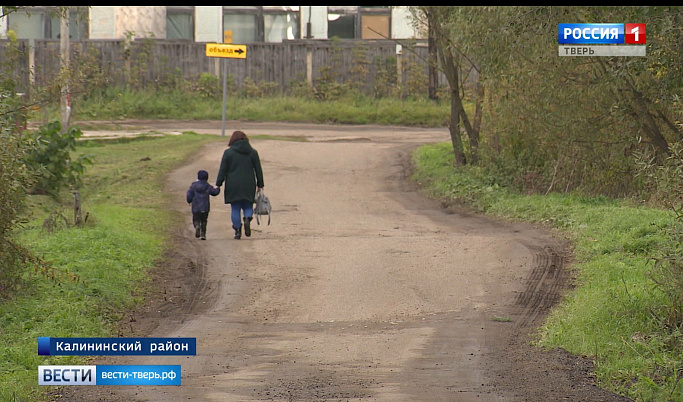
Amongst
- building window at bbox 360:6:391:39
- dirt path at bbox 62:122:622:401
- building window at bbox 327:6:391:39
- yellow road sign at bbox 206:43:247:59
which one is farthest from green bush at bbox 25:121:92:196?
building window at bbox 360:6:391:39

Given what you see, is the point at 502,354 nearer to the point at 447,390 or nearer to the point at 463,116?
the point at 447,390

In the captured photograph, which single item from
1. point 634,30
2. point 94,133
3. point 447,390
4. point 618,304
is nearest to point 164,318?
point 447,390

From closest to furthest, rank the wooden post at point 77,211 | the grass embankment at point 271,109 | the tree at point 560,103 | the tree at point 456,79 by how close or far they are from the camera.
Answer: the tree at point 560,103 < the wooden post at point 77,211 < the tree at point 456,79 < the grass embankment at point 271,109

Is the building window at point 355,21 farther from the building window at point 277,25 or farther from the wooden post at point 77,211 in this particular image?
the wooden post at point 77,211

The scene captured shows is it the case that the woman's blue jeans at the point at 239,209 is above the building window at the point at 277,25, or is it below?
below

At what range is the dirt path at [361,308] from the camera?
7.27 metres

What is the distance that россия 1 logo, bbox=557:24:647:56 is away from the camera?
11828 mm

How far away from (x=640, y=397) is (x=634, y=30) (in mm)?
6368

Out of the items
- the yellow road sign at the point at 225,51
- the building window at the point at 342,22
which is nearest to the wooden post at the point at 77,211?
the yellow road sign at the point at 225,51

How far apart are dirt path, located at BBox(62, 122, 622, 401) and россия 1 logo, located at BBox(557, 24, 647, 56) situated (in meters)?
2.76

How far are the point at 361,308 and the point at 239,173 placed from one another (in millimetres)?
4441

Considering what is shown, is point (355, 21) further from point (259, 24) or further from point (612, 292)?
point (612, 292)
